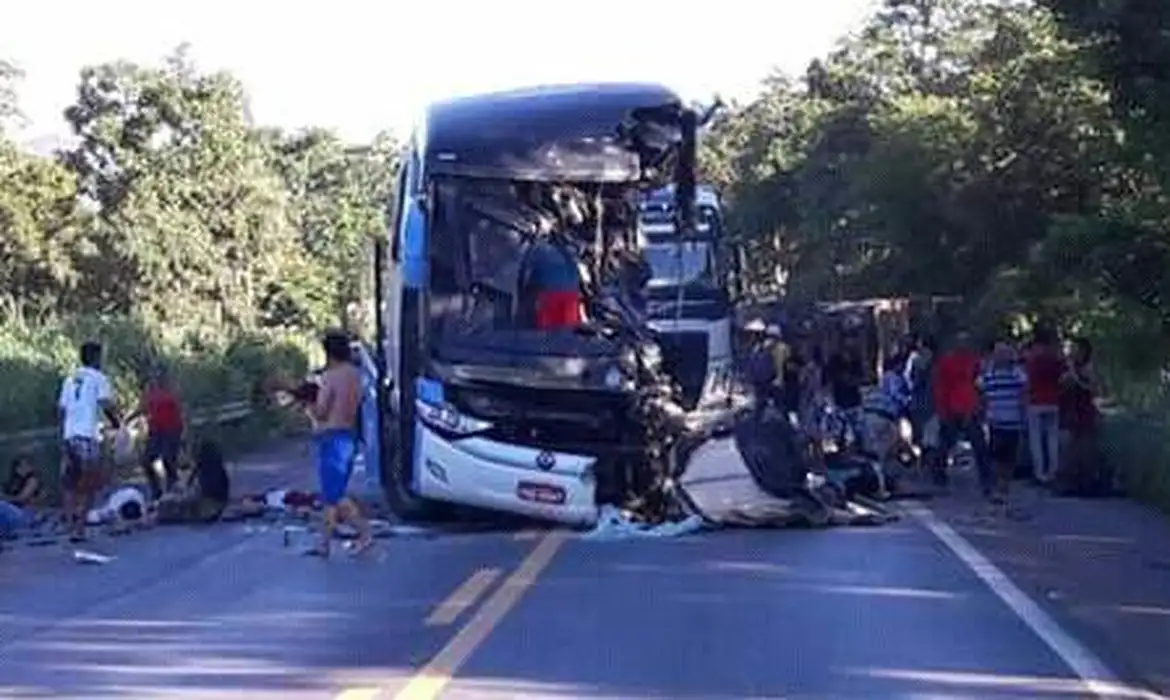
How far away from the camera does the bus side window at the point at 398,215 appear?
2286cm

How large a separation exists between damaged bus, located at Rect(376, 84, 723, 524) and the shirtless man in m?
1.72

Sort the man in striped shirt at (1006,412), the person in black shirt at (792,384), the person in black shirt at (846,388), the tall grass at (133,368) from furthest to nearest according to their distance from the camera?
the tall grass at (133,368) → the person in black shirt at (846,388) → the person in black shirt at (792,384) → the man in striped shirt at (1006,412)

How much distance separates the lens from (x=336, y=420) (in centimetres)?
1944

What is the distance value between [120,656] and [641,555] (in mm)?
6321

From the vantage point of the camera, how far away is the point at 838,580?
55.9 feet

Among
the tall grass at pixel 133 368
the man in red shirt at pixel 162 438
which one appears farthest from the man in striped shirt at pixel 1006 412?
the tall grass at pixel 133 368

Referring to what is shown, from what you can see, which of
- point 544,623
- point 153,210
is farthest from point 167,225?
point 544,623

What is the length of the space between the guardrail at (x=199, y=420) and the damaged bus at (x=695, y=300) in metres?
6.69

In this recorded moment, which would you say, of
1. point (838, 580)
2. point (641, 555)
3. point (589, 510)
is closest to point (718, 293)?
point (589, 510)

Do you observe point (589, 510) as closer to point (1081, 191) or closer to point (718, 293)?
point (718, 293)

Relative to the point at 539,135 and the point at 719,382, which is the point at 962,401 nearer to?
the point at 719,382

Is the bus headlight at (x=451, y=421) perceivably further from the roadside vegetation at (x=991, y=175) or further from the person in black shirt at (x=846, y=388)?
the person in black shirt at (x=846, y=388)

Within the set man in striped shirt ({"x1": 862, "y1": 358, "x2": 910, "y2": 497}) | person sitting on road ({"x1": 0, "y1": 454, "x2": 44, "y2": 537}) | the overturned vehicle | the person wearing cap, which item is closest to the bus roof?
the overturned vehicle

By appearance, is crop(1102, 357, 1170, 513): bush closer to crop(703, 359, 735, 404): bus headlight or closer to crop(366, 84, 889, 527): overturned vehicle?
crop(366, 84, 889, 527): overturned vehicle
